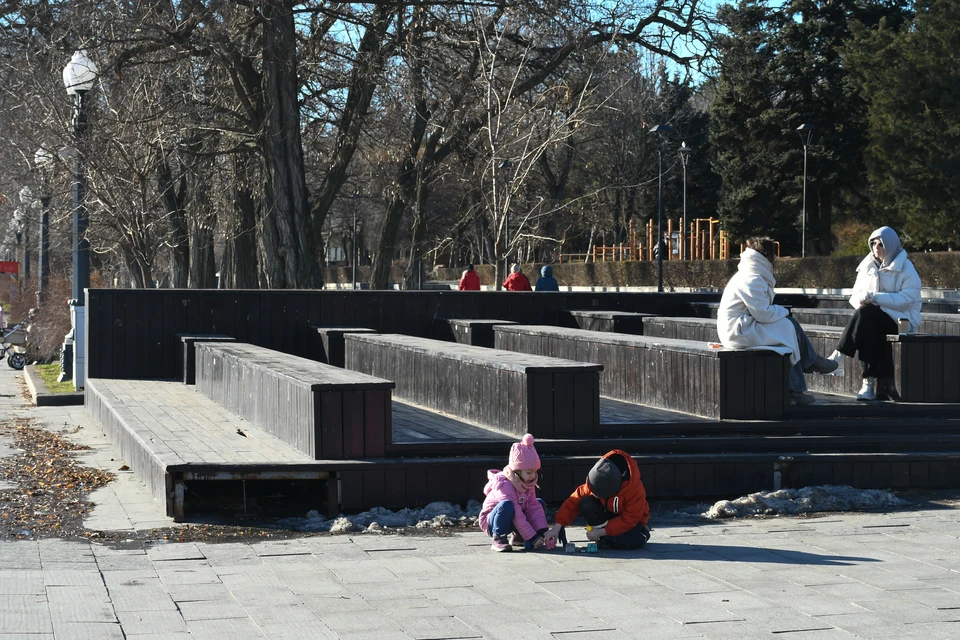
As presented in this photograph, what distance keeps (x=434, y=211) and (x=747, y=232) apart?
49.9ft

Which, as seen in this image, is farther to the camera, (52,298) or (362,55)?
(52,298)

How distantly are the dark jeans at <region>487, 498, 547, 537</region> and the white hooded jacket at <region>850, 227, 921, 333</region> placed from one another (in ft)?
15.1

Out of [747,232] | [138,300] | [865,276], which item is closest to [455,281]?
[747,232]

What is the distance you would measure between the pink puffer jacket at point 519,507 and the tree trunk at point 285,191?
15003mm

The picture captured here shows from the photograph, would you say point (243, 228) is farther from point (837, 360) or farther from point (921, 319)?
point (837, 360)

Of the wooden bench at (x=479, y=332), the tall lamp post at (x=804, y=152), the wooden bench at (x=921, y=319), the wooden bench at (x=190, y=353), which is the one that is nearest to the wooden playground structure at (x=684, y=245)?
the tall lamp post at (x=804, y=152)

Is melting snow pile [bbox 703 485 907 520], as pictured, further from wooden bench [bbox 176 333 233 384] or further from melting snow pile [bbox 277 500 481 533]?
wooden bench [bbox 176 333 233 384]

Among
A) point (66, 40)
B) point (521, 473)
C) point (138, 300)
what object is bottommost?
point (521, 473)

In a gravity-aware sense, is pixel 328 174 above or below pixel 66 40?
below

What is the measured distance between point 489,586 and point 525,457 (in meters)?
1.15

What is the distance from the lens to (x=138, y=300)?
1509cm

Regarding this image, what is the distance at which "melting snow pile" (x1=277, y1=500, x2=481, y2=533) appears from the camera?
782 centimetres

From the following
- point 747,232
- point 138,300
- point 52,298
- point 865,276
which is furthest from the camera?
point 747,232

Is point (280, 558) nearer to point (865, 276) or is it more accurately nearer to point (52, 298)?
point (865, 276)
